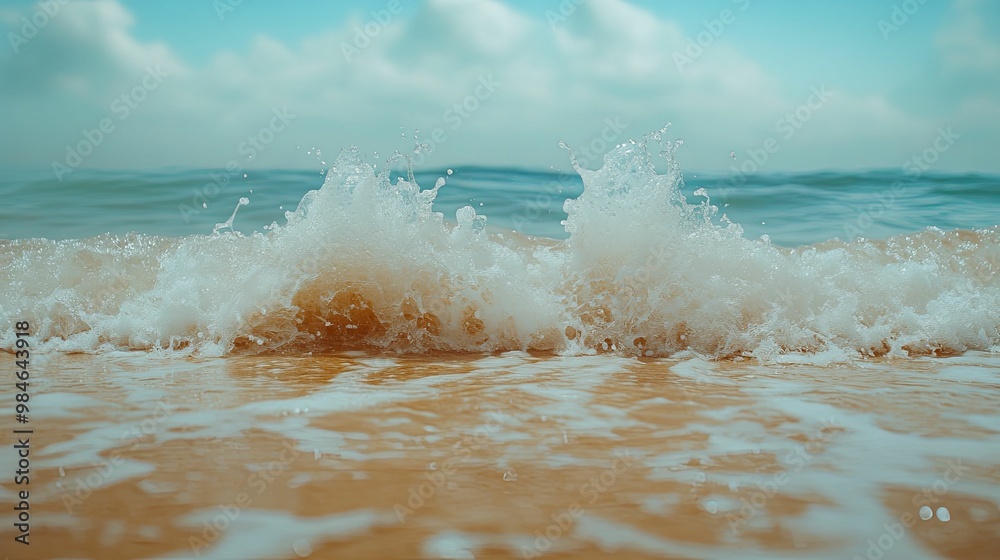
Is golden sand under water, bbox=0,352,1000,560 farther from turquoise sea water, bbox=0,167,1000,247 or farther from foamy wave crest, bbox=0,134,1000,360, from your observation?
turquoise sea water, bbox=0,167,1000,247

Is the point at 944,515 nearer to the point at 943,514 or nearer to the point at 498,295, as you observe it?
the point at 943,514

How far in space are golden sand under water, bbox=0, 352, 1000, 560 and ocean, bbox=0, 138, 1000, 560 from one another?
1cm

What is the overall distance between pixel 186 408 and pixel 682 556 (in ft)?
6.39

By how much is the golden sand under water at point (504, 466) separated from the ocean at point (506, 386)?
0.01 meters

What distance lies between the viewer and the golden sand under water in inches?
68.4

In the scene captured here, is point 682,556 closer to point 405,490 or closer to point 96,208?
point 405,490

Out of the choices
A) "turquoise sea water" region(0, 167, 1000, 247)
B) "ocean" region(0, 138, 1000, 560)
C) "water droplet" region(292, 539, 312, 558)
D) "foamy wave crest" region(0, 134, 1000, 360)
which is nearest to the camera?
"water droplet" region(292, 539, 312, 558)

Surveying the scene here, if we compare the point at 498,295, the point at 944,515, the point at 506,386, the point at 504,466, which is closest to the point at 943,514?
the point at 944,515

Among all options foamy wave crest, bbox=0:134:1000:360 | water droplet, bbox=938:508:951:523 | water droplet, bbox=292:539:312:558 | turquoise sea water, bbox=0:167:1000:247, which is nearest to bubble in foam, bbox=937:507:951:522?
water droplet, bbox=938:508:951:523

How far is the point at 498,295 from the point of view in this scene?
441 centimetres

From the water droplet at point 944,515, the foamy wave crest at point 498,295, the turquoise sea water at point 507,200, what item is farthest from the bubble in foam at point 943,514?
the turquoise sea water at point 507,200

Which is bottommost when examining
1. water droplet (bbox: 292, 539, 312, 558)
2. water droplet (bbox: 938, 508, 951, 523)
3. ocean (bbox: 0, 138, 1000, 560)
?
water droplet (bbox: 938, 508, 951, 523)

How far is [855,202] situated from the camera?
10.6 m

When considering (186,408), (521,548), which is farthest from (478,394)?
(521,548)
